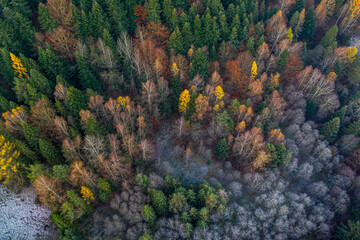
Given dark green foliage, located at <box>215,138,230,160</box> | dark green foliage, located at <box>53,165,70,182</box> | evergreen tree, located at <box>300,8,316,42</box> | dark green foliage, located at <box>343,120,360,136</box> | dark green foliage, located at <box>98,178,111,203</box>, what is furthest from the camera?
evergreen tree, located at <box>300,8,316,42</box>

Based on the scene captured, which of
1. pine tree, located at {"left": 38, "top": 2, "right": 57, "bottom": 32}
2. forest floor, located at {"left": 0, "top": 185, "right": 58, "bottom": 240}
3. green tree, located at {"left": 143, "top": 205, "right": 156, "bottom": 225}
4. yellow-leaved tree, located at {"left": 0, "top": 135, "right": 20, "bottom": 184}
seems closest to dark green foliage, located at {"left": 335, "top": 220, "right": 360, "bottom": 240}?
green tree, located at {"left": 143, "top": 205, "right": 156, "bottom": 225}

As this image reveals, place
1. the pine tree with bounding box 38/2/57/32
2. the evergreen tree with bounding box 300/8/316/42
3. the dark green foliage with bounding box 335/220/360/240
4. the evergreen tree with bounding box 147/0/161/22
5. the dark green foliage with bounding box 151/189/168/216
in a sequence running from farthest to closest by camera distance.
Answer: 1. the evergreen tree with bounding box 300/8/316/42
2. the evergreen tree with bounding box 147/0/161/22
3. the pine tree with bounding box 38/2/57/32
4. the dark green foliage with bounding box 335/220/360/240
5. the dark green foliage with bounding box 151/189/168/216

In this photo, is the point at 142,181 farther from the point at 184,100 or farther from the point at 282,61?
the point at 282,61

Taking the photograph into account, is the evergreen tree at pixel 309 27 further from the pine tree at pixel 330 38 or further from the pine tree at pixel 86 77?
the pine tree at pixel 86 77

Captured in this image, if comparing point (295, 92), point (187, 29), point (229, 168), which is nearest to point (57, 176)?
point (229, 168)

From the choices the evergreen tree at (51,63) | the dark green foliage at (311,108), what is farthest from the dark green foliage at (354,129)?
the evergreen tree at (51,63)

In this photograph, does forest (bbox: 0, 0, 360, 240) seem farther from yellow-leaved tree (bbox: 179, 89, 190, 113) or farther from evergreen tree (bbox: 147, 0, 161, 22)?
evergreen tree (bbox: 147, 0, 161, 22)
